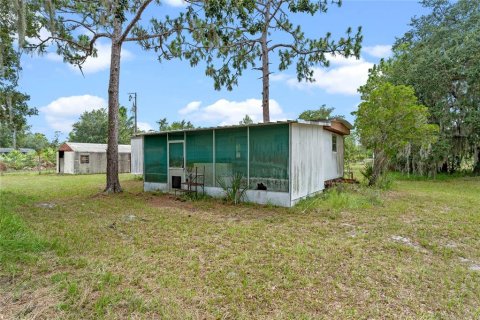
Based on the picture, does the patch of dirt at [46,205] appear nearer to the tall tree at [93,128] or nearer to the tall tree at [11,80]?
the tall tree at [11,80]

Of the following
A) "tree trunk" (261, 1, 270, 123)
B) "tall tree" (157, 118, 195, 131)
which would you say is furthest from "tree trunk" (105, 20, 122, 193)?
"tall tree" (157, 118, 195, 131)

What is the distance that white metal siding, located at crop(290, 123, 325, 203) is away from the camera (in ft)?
22.8

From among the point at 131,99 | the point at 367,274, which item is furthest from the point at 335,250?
the point at 131,99

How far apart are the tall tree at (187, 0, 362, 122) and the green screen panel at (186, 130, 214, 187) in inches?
138

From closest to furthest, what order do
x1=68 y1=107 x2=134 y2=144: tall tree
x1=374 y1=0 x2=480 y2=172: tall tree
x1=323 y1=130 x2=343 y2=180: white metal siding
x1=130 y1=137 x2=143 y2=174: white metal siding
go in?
1. x1=323 y1=130 x2=343 y2=180: white metal siding
2. x1=374 y1=0 x2=480 y2=172: tall tree
3. x1=130 y1=137 x2=143 y2=174: white metal siding
4. x1=68 y1=107 x2=134 y2=144: tall tree

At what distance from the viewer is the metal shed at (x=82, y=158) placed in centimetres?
1888

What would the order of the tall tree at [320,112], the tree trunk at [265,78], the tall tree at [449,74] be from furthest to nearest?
1. the tall tree at [320,112]
2. the tall tree at [449,74]
3. the tree trunk at [265,78]

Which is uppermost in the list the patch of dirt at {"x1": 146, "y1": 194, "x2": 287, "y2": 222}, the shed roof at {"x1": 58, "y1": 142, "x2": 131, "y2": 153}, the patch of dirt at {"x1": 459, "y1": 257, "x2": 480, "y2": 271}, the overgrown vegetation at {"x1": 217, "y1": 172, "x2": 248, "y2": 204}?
the shed roof at {"x1": 58, "y1": 142, "x2": 131, "y2": 153}

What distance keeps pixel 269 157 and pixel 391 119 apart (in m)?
5.16

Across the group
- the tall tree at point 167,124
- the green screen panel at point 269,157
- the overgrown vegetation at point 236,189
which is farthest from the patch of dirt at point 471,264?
the tall tree at point 167,124

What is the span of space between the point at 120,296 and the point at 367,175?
1065 centimetres

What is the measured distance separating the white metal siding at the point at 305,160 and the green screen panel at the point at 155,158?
4565 mm

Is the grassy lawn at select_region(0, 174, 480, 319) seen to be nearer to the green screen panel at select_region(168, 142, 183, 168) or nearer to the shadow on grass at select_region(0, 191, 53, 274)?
the shadow on grass at select_region(0, 191, 53, 274)

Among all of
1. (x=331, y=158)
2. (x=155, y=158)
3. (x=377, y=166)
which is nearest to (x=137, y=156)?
(x=155, y=158)
